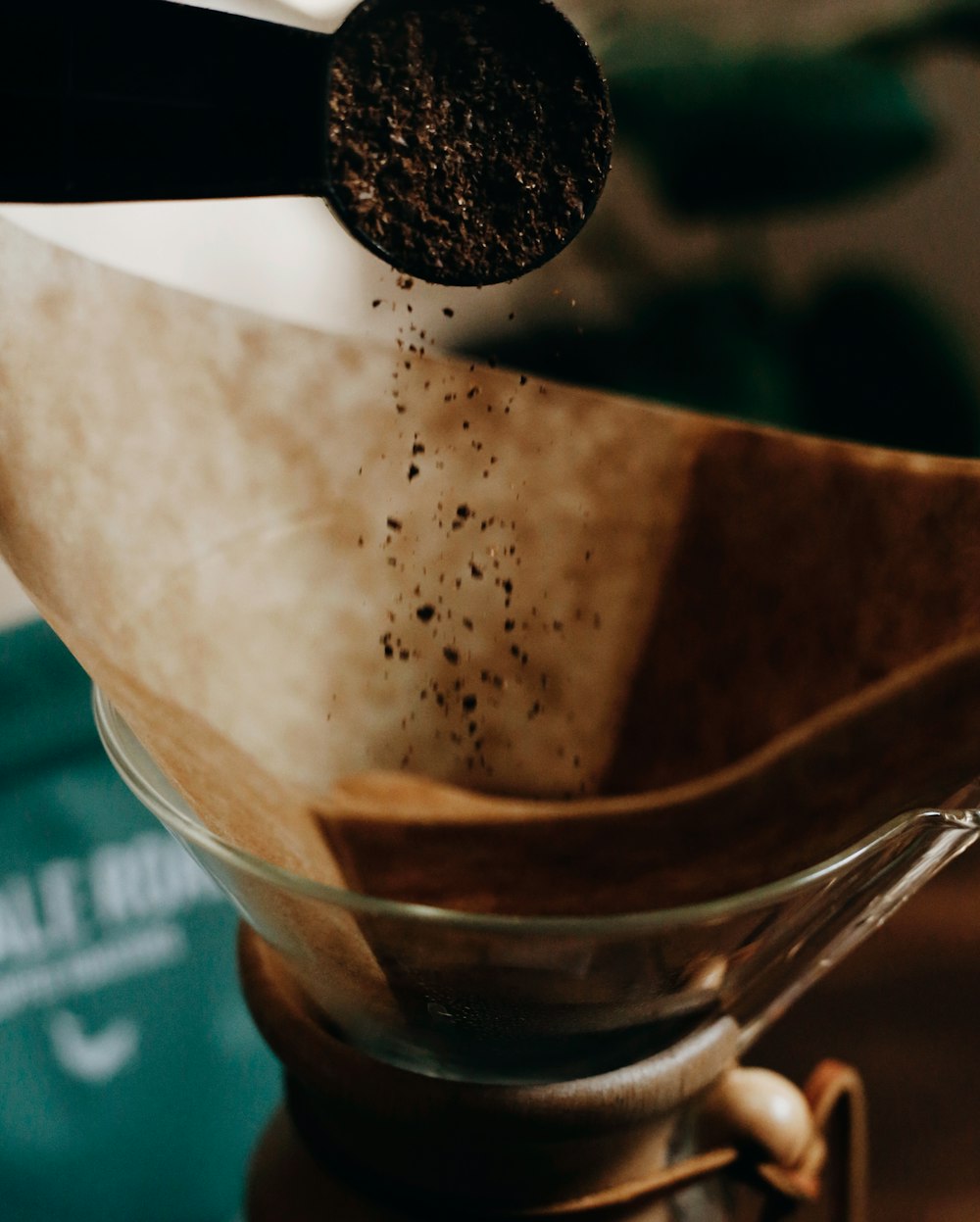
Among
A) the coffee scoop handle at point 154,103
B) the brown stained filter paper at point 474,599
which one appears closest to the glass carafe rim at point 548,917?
the brown stained filter paper at point 474,599

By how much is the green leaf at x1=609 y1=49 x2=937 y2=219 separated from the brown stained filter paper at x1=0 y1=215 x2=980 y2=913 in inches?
5.1

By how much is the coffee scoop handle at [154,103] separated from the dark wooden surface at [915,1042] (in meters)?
0.49

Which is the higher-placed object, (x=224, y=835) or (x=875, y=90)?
(x=875, y=90)

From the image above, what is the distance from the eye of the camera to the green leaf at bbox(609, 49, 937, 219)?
1.42 ft

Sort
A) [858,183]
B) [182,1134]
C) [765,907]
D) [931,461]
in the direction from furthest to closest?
[182,1134] < [858,183] < [931,461] < [765,907]

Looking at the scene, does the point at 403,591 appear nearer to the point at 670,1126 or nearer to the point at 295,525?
the point at 295,525

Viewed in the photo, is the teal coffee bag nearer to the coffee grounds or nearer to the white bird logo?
the white bird logo

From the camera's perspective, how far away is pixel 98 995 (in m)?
0.58

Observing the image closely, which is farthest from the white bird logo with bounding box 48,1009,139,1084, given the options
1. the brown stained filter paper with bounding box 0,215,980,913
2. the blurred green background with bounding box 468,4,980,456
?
the blurred green background with bounding box 468,4,980,456

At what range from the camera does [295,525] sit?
1.33 ft

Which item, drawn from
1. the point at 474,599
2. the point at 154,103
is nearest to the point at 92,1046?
the point at 474,599

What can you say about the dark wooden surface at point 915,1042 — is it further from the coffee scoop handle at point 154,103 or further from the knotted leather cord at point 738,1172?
the coffee scoop handle at point 154,103

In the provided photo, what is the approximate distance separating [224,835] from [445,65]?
197 mm

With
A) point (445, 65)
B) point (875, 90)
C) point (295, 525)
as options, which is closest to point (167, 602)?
point (295, 525)
